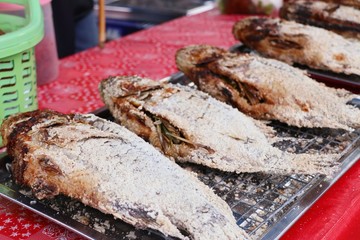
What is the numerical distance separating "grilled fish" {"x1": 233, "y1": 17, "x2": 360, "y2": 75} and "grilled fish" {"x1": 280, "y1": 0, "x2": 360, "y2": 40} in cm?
16

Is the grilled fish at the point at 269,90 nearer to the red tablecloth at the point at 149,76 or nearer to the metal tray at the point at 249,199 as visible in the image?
the metal tray at the point at 249,199

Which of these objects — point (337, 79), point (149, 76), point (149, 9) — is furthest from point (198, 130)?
point (149, 9)

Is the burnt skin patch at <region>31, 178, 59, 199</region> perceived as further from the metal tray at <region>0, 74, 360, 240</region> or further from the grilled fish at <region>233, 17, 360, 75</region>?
the grilled fish at <region>233, 17, 360, 75</region>

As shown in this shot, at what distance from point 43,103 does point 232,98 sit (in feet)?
2.67

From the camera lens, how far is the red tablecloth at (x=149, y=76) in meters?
1.40

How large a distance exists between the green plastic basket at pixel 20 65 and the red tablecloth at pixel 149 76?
0.33 metres

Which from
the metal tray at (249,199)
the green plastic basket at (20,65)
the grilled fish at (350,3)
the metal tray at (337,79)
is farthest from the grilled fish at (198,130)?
the grilled fish at (350,3)

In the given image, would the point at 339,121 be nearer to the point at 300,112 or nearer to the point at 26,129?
the point at 300,112

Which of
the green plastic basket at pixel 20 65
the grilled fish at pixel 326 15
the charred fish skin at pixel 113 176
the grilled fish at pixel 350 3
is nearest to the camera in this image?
the charred fish skin at pixel 113 176

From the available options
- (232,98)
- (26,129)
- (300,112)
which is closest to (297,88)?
(300,112)

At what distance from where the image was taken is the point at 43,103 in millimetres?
2232

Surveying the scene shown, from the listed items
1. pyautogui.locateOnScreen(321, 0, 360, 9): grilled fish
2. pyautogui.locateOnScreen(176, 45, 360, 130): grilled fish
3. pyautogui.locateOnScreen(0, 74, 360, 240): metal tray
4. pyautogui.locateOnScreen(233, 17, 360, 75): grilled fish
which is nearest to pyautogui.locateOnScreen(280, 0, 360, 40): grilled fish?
pyautogui.locateOnScreen(321, 0, 360, 9): grilled fish

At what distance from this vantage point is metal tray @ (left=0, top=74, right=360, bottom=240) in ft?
4.28

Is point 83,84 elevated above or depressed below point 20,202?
below
